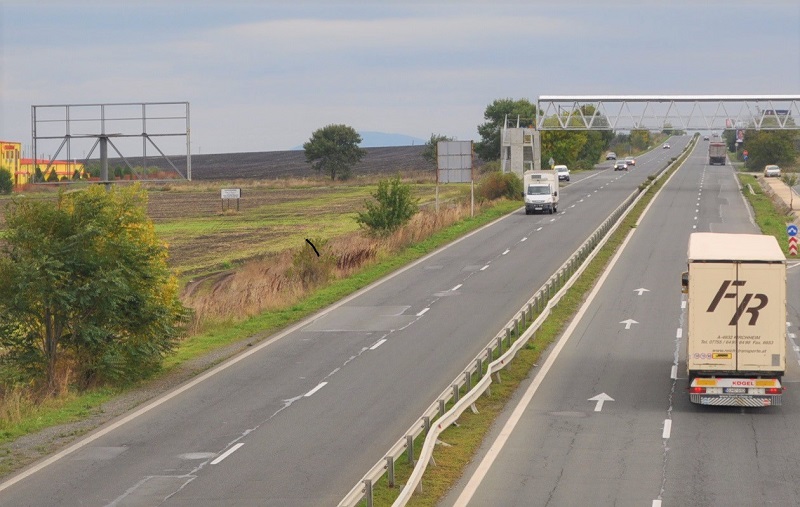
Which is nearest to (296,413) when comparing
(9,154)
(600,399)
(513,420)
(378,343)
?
(513,420)

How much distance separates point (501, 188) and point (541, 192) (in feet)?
38.8

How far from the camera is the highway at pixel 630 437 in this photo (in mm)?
16219

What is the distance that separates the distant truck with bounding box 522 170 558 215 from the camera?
236 feet

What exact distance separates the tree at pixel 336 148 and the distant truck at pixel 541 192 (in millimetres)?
73217

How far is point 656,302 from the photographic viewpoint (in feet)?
121

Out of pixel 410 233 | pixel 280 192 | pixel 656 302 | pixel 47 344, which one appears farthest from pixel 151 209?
pixel 47 344

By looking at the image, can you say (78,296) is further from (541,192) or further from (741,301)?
(541,192)

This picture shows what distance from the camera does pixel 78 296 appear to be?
2516 centimetres

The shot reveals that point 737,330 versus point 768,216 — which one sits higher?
point 768,216

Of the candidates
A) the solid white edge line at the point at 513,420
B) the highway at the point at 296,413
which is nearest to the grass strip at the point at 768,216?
the highway at the point at 296,413

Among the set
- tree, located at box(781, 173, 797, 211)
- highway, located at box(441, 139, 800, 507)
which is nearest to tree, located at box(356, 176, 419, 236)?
highway, located at box(441, 139, 800, 507)

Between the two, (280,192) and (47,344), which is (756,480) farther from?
(280,192)

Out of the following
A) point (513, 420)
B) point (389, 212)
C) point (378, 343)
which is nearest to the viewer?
point (513, 420)

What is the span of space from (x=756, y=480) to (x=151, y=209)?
7977cm
